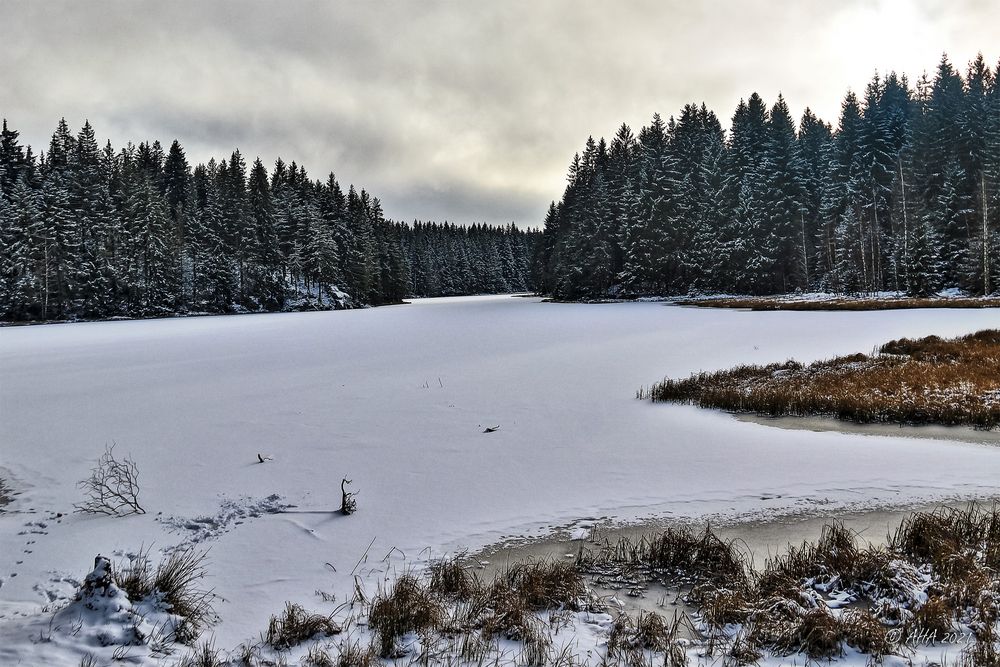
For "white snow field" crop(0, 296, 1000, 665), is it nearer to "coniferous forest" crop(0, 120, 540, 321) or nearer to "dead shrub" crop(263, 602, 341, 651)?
"dead shrub" crop(263, 602, 341, 651)

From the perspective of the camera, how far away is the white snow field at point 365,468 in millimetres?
5285

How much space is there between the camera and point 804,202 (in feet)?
181

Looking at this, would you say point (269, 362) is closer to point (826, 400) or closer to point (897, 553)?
point (826, 400)

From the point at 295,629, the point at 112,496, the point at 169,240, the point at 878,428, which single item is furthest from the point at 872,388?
the point at 169,240

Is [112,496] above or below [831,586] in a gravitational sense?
above

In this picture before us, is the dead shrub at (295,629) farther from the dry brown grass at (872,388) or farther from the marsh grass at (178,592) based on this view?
the dry brown grass at (872,388)

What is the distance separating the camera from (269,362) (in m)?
20.1

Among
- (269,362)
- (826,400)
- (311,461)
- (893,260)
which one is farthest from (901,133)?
(311,461)

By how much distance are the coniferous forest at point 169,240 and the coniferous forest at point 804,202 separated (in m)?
33.9

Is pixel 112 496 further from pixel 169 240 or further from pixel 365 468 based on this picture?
pixel 169 240

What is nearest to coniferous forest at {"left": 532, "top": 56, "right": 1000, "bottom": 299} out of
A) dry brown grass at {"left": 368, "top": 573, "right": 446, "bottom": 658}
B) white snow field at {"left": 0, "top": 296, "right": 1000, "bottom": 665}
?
white snow field at {"left": 0, "top": 296, "right": 1000, "bottom": 665}

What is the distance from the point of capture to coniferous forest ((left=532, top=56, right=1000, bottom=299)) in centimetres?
4331

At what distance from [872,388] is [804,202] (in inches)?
1986

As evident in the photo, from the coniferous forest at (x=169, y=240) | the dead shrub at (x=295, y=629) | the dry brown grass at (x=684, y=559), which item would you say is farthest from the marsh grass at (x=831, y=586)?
the coniferous forest at (x=169, y=240)
